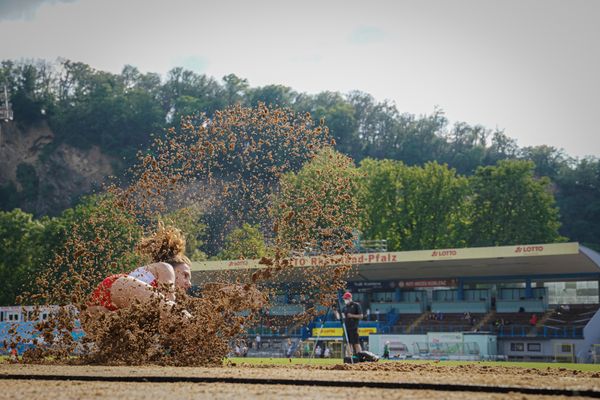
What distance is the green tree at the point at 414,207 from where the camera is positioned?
77062 millimetres

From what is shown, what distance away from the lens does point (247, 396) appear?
393 inches

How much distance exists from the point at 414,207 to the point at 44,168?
232 ft

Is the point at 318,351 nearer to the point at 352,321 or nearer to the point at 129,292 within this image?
the point at 352,321

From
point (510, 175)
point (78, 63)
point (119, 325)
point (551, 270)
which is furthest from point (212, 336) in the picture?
point (78, 63)

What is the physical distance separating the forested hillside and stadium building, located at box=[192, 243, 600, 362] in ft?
193

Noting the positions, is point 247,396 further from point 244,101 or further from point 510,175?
point 244,101

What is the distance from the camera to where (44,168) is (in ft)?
423

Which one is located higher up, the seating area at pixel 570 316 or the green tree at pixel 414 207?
the green tree at pixel 414 207

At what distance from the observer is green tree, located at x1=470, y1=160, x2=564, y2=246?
80438mm

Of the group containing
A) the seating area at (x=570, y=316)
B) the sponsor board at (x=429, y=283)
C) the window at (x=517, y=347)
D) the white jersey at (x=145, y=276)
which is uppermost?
the sponsor board at (x=429, y=283)

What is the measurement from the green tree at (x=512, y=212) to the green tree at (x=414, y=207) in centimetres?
184

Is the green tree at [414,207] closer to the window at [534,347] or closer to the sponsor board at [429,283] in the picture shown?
the sponsor board at [429,283]

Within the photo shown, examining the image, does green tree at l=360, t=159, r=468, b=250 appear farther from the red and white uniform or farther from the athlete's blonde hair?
the red and white uniform

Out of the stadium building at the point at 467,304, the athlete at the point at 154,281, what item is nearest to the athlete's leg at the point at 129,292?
the athlete at the point at 154,281
